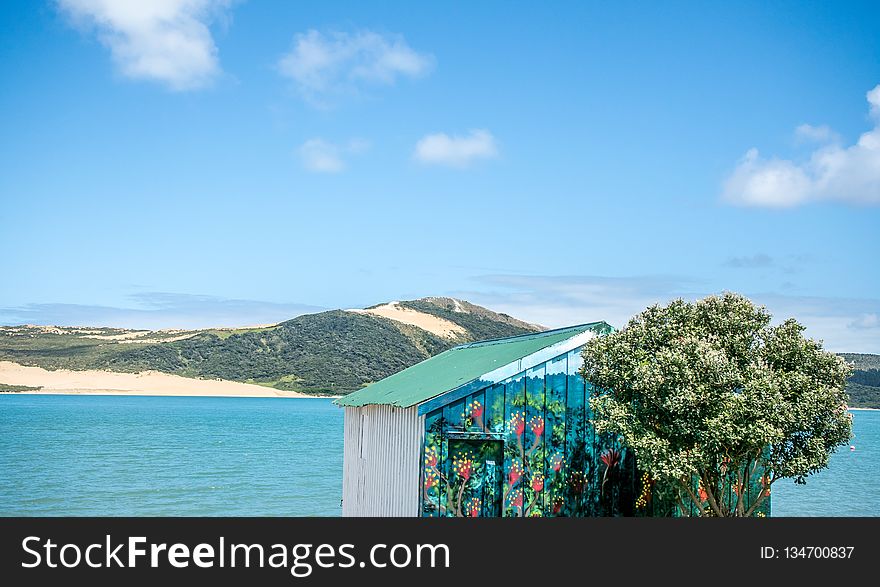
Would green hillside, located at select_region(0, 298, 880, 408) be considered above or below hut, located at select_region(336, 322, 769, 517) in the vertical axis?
above

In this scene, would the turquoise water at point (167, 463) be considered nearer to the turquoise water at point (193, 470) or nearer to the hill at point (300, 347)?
the turquoise water at point (193, 470)

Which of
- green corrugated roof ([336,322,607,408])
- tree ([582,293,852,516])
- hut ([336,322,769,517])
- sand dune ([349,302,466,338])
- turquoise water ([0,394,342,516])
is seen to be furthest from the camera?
sand dune ([349,302,466,338])

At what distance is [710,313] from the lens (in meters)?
15.9

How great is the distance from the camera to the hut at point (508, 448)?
1554cm

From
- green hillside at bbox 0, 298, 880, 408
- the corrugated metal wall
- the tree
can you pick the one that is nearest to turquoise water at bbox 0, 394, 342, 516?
the corrugated metal wall

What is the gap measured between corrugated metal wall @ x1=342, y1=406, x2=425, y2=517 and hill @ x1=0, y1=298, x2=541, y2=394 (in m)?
116

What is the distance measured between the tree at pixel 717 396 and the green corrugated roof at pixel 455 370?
1348 millimetres

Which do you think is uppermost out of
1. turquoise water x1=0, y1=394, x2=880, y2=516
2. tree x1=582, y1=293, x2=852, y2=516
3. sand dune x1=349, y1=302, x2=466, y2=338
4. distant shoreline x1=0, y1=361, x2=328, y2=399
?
sand dune x1=349, y1=302, x2=466, y2=338

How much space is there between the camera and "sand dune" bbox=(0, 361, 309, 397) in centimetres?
14100

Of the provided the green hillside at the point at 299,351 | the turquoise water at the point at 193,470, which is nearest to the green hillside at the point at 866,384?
the green hillside at the point at 299,351

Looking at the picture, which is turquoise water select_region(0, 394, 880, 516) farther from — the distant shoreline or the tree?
the distant shoreline
